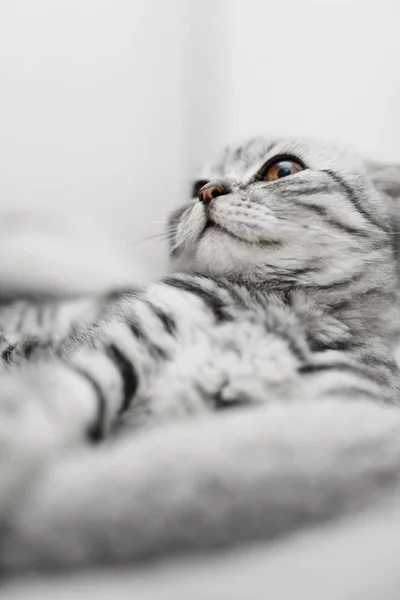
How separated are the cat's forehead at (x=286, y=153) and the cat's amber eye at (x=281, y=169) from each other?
0.05 ft

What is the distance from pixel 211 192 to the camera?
2.39ft

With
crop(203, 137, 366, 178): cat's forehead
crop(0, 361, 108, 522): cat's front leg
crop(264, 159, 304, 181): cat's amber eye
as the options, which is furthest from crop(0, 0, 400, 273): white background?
crop(0, 361, 108, 522): cat's front leg

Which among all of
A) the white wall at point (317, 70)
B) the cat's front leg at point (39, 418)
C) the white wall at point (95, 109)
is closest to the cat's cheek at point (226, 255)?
the cat's front leg at point (39, 418)

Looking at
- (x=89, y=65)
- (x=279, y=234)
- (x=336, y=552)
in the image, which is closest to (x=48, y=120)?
(x=89, y=65)

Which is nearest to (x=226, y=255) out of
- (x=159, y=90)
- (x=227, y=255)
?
(x=227, y=255)

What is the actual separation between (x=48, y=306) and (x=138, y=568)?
0.71 metres

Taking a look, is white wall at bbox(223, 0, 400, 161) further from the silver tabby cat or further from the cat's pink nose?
the cat's pink nose

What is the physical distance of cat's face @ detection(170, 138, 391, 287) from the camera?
683 mm

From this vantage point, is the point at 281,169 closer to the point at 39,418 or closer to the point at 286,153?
the point at 286,153

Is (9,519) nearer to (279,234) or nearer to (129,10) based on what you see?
(279,234)

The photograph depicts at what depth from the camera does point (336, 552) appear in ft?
1.16

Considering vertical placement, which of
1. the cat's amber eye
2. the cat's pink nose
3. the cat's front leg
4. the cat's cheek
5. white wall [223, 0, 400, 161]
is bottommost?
the cat's front leg

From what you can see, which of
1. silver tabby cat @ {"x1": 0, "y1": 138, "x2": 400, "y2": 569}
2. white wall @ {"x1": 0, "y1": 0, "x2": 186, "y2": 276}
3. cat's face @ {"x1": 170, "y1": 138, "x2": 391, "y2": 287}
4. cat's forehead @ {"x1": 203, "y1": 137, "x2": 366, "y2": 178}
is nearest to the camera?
silver tabby cat @ {"x1": 0, "y1": 138, "x2": 400, "y2": 569}

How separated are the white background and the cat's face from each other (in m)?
0.44
